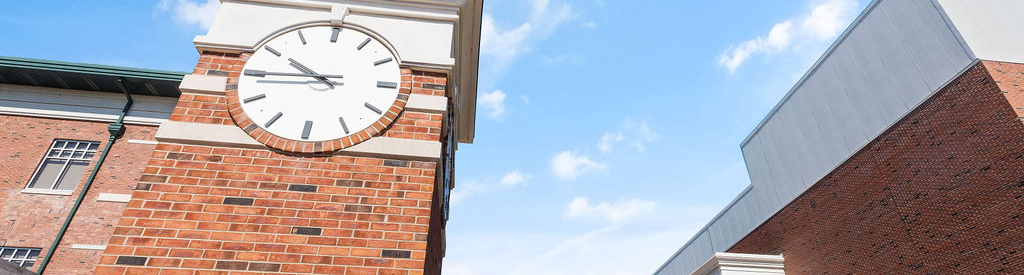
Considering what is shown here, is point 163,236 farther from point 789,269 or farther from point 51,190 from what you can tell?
point 789,269

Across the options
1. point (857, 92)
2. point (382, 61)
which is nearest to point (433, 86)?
Result: point (382, 61)

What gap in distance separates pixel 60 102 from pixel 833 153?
71.1ft

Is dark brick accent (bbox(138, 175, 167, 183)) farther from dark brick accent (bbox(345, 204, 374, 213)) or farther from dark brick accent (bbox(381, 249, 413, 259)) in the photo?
dark brick accent (bbox(381, 249, 413, 259))

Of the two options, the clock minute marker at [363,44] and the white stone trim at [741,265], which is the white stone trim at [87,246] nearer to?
the clock minute marker at [363,44]

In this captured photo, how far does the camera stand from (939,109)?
39.8ft

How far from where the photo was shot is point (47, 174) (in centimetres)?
1066

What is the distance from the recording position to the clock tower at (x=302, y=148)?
10.3ft

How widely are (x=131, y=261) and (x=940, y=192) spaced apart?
15716mm

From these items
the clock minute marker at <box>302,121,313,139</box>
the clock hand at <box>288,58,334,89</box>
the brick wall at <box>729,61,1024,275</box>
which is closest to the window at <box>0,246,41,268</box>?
the clock hand at <box>288,58,334,89</box>

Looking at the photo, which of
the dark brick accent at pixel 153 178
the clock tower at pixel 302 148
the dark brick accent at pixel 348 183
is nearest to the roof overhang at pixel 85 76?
the clock tower at pixel 302 148

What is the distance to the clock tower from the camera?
3131 mm

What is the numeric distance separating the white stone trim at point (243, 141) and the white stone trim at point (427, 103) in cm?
34

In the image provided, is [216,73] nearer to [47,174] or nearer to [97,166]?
[97,166]

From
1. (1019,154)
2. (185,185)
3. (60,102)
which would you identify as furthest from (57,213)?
(1019,154)
